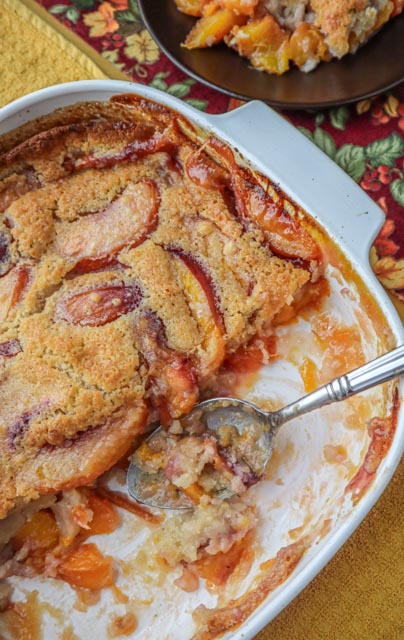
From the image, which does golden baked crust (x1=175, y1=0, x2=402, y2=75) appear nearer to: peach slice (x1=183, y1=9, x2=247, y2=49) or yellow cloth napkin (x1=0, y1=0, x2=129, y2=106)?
peach slice (x1=183, y1=9, x2=247, y2=49)

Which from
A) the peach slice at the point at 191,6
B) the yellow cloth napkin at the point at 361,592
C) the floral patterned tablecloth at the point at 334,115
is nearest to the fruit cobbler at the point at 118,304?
the yellow cloth napkin at the point at 361,592

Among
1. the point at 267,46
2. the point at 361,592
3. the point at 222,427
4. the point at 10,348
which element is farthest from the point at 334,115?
the point at 361,592

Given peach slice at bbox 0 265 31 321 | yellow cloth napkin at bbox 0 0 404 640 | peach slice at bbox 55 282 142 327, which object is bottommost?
yellow cloth napkin at bbox 0 0 404 640

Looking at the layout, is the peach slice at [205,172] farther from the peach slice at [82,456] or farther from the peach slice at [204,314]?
the peach slice at [82,456]

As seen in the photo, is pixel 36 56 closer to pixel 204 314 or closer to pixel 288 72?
pixel 288 72

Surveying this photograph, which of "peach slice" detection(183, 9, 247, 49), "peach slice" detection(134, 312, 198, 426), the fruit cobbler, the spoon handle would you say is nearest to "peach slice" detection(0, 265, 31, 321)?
the fruit cobbler

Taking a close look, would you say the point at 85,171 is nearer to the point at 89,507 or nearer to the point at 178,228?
the point at 178,228

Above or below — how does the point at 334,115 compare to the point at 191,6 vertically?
below
